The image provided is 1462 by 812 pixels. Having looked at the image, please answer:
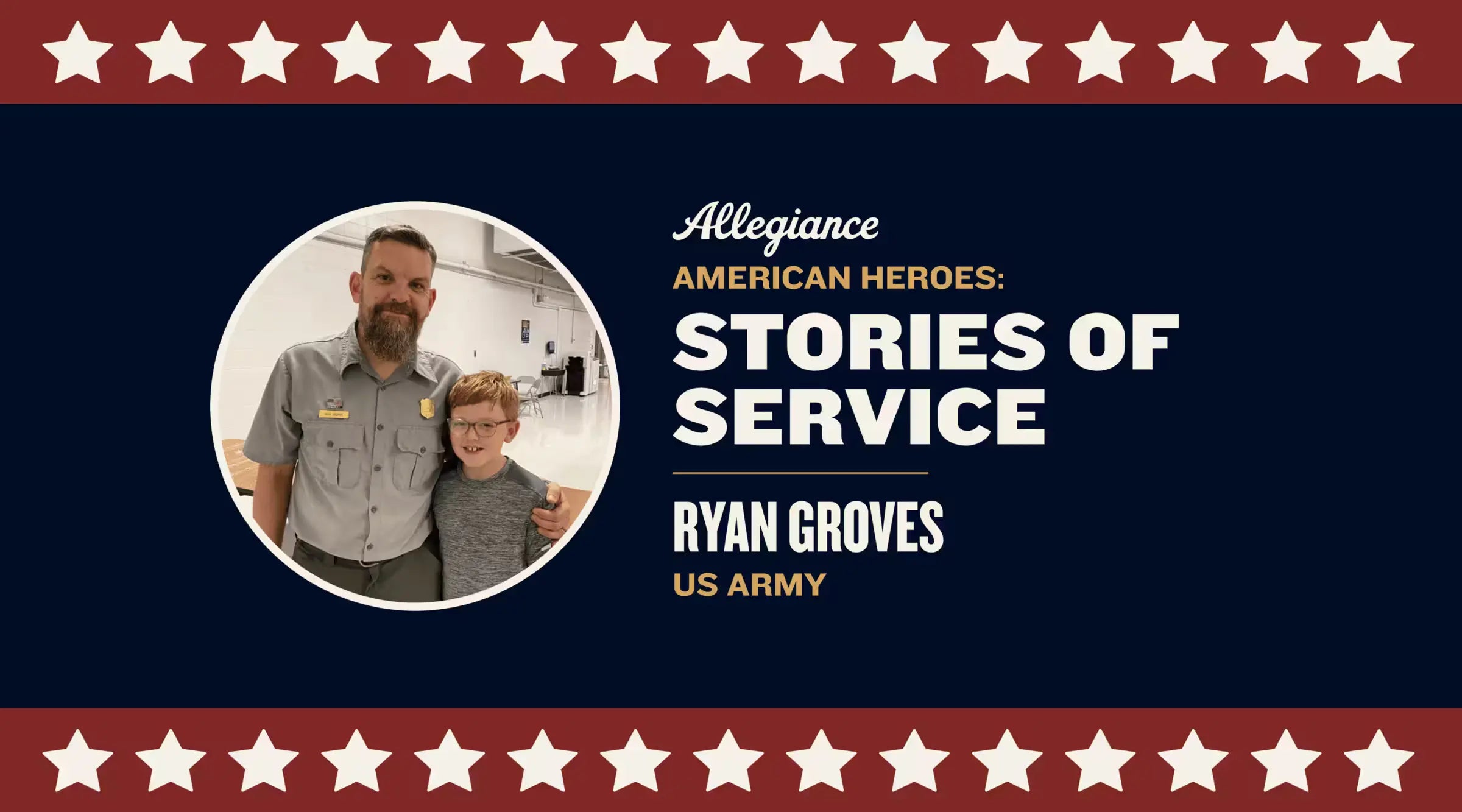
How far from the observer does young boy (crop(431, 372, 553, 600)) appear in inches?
111

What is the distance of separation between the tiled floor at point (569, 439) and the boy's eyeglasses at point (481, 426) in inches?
2.5

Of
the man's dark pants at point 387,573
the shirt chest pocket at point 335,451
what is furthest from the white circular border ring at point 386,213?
the shirt chest pocket at point 335,451

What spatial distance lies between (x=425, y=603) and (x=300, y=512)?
46 cm

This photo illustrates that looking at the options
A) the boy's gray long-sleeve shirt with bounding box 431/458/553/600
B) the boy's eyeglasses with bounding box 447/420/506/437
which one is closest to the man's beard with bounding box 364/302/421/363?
the boy's eyeglasses with bounding box 447/420/506/437

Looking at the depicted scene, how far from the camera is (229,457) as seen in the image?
2.89m

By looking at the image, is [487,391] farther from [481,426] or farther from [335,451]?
[335,451]

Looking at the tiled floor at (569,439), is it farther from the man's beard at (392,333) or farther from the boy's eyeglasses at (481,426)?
the man's beard at (392,333)

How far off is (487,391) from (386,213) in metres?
0.60

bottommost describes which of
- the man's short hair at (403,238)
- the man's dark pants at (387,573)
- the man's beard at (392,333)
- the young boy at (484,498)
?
the man's dark pants at (387,573)

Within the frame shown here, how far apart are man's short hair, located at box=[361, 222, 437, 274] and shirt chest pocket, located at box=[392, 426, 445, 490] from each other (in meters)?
0.49

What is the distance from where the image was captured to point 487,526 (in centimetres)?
288

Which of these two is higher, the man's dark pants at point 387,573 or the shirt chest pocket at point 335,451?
the shirt chest pocket at point 335,451

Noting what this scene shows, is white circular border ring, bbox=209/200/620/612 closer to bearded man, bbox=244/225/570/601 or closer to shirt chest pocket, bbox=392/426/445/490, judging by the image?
bearded man, bbox=244/225/570/601

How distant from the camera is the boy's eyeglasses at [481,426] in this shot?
284 centimetres
